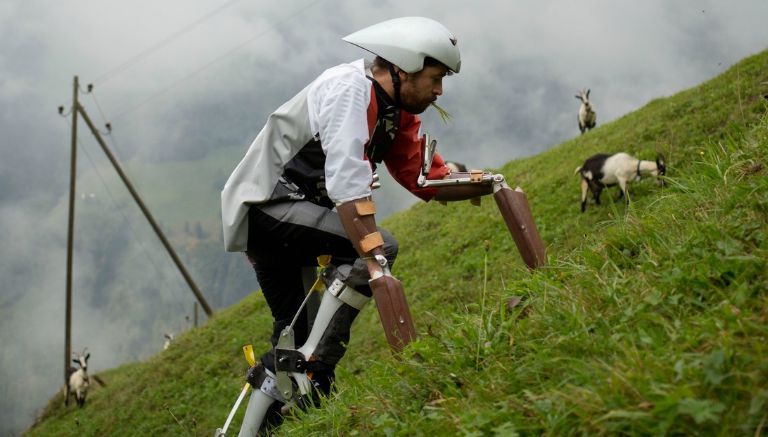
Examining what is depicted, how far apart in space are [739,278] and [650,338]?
0.44m


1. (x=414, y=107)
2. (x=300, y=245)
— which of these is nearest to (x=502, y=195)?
(x=414, y=107)

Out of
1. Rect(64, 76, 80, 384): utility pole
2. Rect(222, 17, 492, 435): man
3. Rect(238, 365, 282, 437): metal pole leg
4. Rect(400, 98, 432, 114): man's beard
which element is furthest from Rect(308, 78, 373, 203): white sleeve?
Rect(64, 76, 80, 384): utility pole

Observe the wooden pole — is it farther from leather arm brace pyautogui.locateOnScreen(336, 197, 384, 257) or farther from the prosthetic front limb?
leather arm brace pyautogui.locateOnScreen(336, 197, 384, 257)

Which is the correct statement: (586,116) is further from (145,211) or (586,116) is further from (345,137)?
(345,137)

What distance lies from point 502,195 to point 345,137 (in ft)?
3.32

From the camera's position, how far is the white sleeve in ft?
12.5

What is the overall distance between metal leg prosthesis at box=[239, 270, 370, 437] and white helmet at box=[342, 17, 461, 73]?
47.3 inches

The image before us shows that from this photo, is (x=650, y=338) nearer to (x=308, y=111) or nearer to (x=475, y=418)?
(x=475, y=418)

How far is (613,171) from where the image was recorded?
1210 centimetres

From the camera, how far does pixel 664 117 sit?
14.7 metres

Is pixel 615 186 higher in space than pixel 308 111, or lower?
lower

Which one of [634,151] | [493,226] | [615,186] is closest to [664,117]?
[634,151]

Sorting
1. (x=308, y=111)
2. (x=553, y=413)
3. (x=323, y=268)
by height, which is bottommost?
(x=553, y=413)

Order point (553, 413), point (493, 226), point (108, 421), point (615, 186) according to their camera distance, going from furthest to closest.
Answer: point (108, 421) → point (493, 226) → point (615, 186) → point (553, 413)
